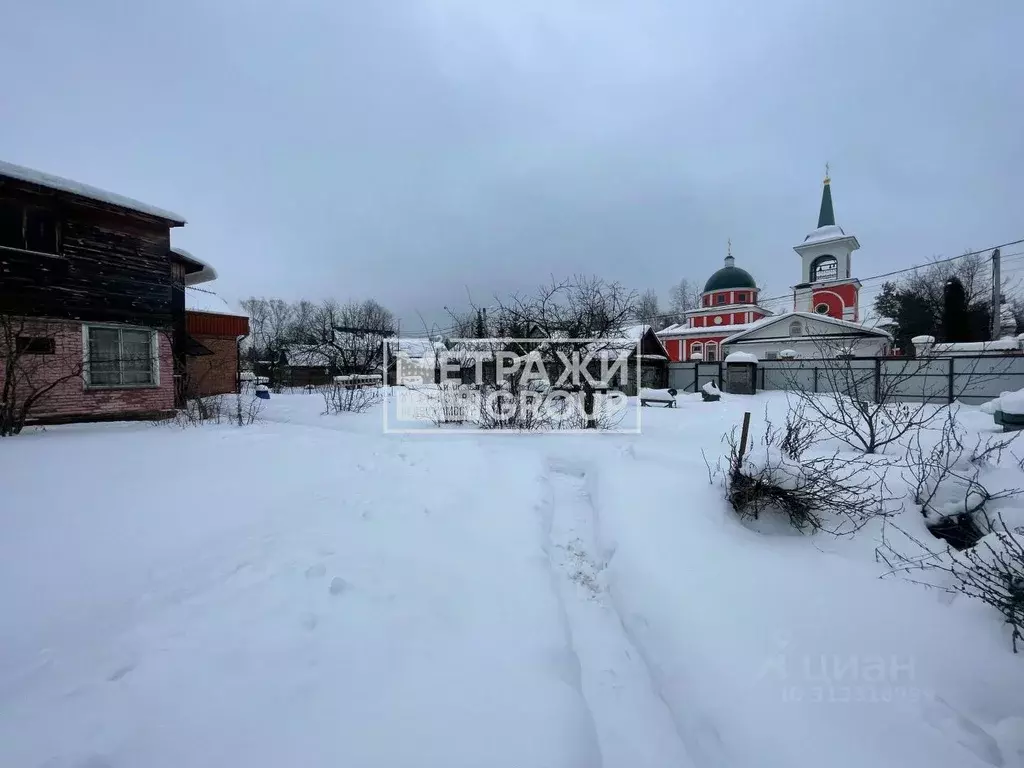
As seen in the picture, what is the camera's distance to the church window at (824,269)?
30578 millimetres

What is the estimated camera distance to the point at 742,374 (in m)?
17.3

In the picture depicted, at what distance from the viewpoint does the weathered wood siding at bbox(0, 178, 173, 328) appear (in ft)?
26.5

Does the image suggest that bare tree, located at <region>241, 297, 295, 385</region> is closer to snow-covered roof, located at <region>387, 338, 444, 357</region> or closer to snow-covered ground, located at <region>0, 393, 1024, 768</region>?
snow-covered roof, located at <region>387, 338, 444, 357</region>

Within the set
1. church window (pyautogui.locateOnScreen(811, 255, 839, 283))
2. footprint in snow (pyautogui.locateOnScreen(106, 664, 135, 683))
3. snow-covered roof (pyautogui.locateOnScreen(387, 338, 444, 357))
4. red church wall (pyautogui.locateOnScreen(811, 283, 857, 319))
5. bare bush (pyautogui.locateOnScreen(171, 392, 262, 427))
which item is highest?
church window (pyautogui.locateOnScreen(811, 255, 839, 283))

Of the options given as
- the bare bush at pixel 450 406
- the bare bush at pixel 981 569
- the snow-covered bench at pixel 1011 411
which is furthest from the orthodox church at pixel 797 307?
the bare bush at pixel 981 569

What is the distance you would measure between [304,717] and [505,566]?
164 centimetres

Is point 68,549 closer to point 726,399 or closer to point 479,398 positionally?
point 479,398

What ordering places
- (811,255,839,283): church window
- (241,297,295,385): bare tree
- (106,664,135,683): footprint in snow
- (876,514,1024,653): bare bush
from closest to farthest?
(106,664,135,683): footprint in snow
(876,514,1024,653): bare bush
(811,255,839,283): church window
(241,297,295,385): bare tree

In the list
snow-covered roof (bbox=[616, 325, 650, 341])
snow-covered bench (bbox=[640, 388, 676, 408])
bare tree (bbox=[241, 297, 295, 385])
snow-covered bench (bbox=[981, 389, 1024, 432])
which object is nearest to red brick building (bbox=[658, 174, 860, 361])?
snow-covered roof (bbox=[616, 325, 650, 341])

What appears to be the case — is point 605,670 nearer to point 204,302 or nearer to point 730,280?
point 204,302

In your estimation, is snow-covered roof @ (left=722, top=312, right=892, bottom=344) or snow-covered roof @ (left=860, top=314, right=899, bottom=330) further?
snow-covered roof @ (left=860, top=314, right=899, bottom=330)

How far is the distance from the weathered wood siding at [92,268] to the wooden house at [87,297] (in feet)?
0.06

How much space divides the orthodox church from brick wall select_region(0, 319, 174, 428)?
1056 inches

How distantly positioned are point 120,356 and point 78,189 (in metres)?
3.52
